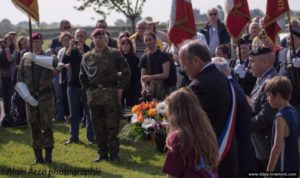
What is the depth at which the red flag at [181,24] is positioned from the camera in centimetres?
725

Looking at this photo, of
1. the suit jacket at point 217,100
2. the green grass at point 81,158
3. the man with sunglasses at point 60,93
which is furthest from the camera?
the man with sunglasses at point 60,93

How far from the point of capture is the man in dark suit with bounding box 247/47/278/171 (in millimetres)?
5633

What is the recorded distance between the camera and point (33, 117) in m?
8.97

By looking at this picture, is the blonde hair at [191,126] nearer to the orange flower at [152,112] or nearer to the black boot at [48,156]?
the black boot at [48,156]

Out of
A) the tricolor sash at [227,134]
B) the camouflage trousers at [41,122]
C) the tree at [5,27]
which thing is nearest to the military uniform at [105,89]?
the camouflage trousers at [41,122]

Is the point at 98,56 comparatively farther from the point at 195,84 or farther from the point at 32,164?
the point at 195,84

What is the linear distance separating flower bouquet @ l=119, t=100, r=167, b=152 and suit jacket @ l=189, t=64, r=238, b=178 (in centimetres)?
447

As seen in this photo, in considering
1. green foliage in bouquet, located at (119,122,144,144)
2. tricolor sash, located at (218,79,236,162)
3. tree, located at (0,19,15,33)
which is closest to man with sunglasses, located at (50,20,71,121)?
green foliage in bouquet, located at (119,122,144,144)

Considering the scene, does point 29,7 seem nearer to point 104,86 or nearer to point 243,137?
point 104,86

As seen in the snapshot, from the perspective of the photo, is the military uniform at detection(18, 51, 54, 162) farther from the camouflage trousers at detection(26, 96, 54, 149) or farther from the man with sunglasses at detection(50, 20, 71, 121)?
the man with sunglasses at detection(50, 20, 71, 121)

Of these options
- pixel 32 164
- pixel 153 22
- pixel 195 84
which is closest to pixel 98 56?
pixel 32 164

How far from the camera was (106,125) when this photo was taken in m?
9.23

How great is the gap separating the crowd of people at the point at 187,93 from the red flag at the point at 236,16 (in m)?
0.32

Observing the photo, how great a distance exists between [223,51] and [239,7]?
1.39m
